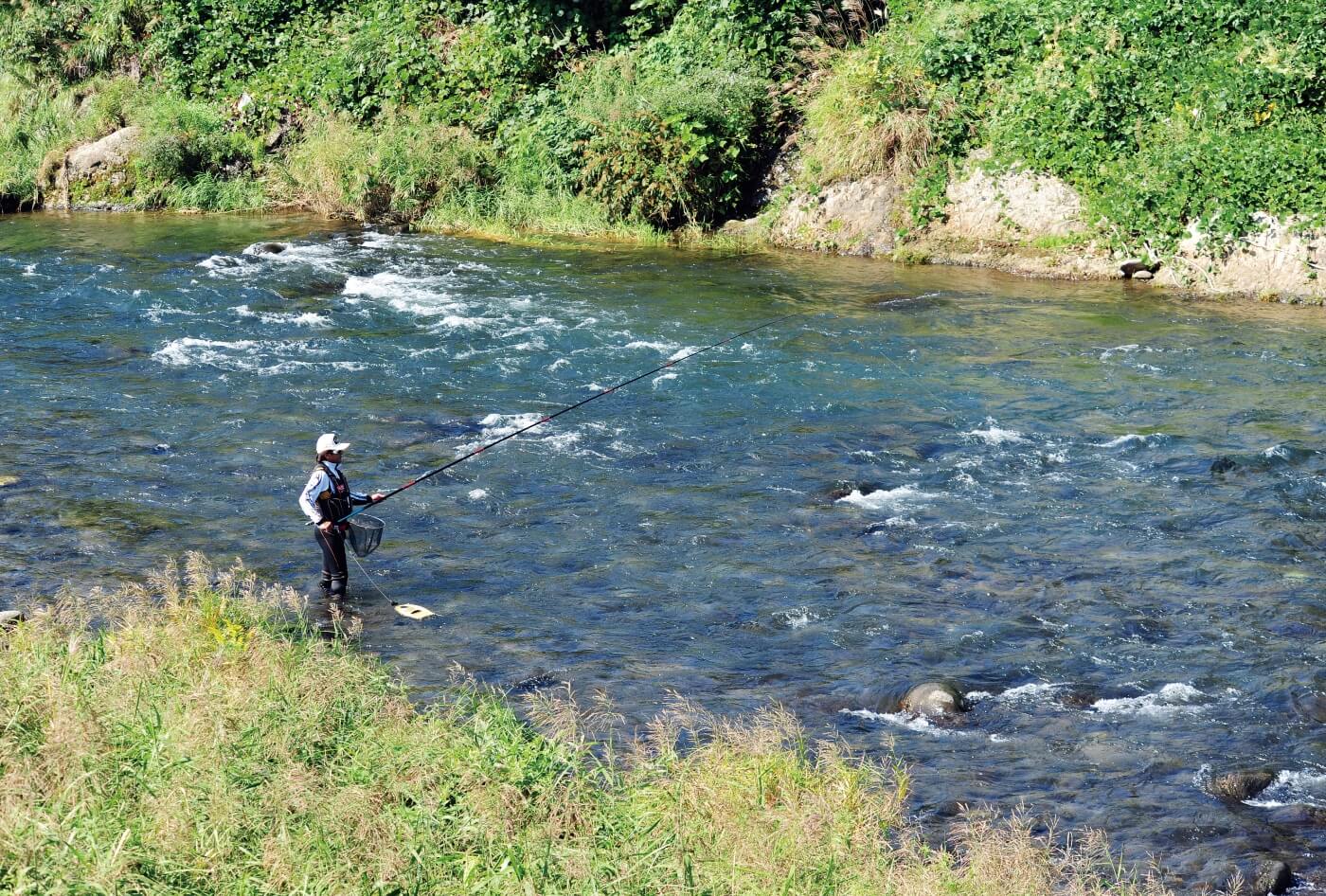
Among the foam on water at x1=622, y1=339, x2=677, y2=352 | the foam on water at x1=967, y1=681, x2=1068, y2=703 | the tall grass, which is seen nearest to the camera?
the foam on water at x1=967, y1=681, x2=1068, y2=703

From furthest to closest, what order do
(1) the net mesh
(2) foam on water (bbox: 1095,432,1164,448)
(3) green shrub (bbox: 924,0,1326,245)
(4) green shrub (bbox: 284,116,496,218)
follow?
1. (4) green shrub (bbox: 284,116,496,218)
2. (3) green shrub (bbox: 924,0,1326,245)
3. (2) foam on water (bbox: 1095,432,1164,448)
4. (1) the net mesh

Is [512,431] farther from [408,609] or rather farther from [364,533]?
[408,609]

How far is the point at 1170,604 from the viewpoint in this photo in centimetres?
920

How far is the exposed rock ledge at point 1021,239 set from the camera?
16.9m

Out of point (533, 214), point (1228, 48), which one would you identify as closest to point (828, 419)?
point (1228, 48)

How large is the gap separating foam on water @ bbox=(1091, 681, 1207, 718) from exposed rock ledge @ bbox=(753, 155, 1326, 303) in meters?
10.3

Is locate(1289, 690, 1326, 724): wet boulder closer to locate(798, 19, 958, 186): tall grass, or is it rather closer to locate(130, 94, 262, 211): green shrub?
locate(798, 19, 958, 186): tall grass

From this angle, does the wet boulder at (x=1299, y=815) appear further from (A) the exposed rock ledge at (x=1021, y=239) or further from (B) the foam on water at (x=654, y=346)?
(A) the exposed rock ledge at (x=1021, y=239)

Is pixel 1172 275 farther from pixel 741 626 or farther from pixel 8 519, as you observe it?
pixel 8 519

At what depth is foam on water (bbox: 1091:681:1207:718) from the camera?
7.83 metres

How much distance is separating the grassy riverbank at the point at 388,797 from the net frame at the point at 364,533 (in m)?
1.95

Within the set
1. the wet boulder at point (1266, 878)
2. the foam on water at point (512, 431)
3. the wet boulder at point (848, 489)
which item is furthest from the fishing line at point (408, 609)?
the wet boulder at point (1266, 878)

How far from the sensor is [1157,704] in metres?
7.92

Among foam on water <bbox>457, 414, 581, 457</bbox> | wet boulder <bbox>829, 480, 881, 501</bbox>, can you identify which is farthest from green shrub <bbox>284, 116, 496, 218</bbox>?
wet boulder <bbox>829, 480, 881, 501</bbox>
